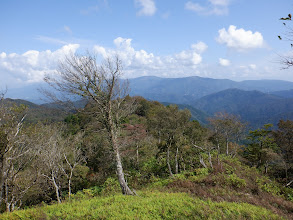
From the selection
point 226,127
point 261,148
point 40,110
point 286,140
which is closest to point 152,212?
point 226,127

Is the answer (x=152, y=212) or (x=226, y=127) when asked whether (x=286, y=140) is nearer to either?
(x=226, y=127)

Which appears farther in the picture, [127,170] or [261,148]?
[261,148]

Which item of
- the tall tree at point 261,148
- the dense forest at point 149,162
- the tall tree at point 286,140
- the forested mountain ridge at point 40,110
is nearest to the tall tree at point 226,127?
the dense forest at point 149,162

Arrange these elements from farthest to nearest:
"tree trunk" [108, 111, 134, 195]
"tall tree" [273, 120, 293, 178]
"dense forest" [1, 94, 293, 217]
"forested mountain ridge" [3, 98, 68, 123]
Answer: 1. "tall tree" [273, 120, 293, 178]
2. "dense forest" [1, 94, 293, 217]
3. "tree trunk" [108, 111, 134, 195]
4. "forested mountain ridge" [3, 98, 68, 123]

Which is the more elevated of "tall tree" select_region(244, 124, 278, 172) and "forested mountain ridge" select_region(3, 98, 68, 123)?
"forested mountain ridge" select_region(3, 98, 68, 123)

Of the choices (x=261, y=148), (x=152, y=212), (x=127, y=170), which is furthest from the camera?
(x=261, y=148)

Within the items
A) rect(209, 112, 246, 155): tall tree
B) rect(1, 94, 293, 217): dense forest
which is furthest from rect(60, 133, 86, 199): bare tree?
rect(209, 112, 246, 155): tall tree

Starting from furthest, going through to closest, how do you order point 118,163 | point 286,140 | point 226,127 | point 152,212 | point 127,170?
point 286,140 → point 226,127 → point 127,170 → point 118,163 → point 152,212

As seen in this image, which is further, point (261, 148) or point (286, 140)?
point (261, 148)

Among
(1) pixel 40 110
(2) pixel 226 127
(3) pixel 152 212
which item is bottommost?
(3) pixel 152 212

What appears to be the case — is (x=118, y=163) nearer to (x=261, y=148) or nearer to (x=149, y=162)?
(x=149, y=162)

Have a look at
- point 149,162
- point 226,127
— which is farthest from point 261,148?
point 149,162

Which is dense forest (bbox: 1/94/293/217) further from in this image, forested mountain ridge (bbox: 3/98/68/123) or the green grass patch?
the green grass patch

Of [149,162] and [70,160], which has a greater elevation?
[70,160]
